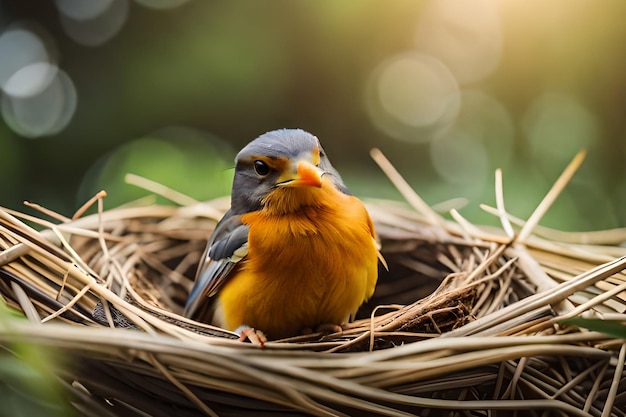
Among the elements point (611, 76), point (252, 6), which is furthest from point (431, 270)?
point (252, 6)

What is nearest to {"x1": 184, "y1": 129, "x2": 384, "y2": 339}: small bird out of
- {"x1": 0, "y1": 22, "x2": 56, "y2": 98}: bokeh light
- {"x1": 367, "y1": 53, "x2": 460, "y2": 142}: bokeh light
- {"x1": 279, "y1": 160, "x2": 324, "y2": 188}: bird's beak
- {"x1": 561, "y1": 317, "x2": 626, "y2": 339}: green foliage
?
{"x1": 279, "y1": 160, "x2": 324, "y2": 188}: bird's beak

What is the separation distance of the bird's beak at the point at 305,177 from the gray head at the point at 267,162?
0.07 ft

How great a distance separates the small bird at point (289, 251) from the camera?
3.80 feet

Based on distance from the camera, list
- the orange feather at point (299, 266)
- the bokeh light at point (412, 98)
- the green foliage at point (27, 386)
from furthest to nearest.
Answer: the bokeh light at point (412, 98)
the orange feather at point (299, 266)
the green foliage at point (27, 386)

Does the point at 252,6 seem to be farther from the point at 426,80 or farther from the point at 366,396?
the point at 366,396

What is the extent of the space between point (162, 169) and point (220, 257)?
3.18 ft

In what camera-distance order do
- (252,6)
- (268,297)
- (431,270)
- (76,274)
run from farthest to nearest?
1. (252,6)
2. (431,270)
3. (268,297)
4. (76,274)

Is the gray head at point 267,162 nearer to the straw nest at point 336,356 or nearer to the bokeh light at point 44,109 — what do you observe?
the straw nest at point 336,356

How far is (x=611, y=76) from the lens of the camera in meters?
2.19

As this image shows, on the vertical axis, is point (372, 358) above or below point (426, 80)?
below

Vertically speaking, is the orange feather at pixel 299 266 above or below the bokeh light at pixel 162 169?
below

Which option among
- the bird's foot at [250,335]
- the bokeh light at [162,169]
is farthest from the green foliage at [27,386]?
the bokeh light at [162,169]

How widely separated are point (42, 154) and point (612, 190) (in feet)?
7.18

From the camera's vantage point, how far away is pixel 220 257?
126 cm
